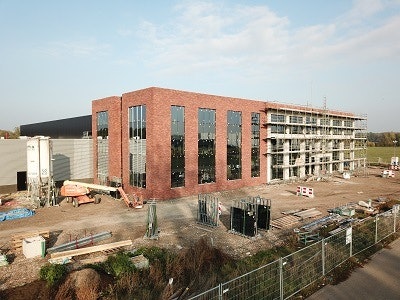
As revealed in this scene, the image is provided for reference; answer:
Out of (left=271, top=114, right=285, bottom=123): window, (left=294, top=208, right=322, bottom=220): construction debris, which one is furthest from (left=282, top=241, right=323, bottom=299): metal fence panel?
(left=271, top=114, right=285, bottom=123): window

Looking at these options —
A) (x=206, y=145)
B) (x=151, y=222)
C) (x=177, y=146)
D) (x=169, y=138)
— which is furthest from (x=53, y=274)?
(x=206, y=145)

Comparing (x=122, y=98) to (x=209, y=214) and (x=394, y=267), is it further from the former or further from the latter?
(x=394, y=267)

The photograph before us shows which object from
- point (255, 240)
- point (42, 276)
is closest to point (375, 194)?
point (255, 240)

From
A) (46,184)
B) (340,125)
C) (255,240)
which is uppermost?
(340,125)

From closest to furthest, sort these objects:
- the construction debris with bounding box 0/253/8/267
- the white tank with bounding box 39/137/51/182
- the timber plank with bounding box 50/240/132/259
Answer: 1. the construction debris with bounding box 0/253/8/267
2. the timber plank with bounding box 50/240/132/259
3. the white tank with bounding box 39/137/51/182

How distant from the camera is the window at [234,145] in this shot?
33.5 meters

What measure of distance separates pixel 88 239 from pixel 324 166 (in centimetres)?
4001

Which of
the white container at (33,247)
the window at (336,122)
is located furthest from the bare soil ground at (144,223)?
the window at (336,122)

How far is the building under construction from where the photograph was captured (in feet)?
91.4

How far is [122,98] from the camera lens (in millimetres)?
31266

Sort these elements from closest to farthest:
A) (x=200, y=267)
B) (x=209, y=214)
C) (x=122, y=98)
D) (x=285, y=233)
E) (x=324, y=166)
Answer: (x=200, y=267) → (x=285, y=233) → (x=209, y=214) → (x=122, y=98) → (x=324, y=166)

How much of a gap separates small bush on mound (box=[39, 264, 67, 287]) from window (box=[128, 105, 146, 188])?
53.2 feet

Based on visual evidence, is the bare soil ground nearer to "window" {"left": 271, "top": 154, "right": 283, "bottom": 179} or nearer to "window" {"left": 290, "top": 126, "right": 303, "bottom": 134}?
"window" {"left": 271, "top": 154, "right": 283, "bottom": 179}

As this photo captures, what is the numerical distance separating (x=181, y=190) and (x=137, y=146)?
5.89 m
